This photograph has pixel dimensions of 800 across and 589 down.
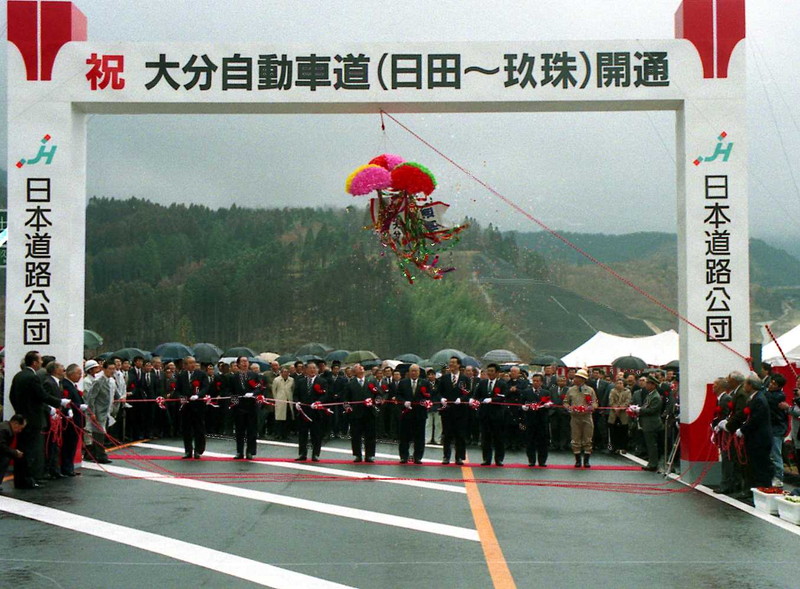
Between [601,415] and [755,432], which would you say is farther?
[601,415]

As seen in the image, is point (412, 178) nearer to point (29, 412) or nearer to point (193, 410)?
point (29, 412)

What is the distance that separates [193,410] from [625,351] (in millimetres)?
20220

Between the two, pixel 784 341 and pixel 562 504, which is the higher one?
pixel 784 341

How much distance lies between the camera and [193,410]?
17.1 m

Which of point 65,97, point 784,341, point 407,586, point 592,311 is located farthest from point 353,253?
point 407,586

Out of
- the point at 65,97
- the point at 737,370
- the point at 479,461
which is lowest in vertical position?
the point at 479,461

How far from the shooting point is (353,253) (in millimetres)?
91938

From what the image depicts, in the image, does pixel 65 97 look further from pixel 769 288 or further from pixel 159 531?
pixel 769 288

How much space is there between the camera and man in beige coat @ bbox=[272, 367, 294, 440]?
71.0ft

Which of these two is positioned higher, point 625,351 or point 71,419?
point 625,351

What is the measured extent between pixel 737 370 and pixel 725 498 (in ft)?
7.04

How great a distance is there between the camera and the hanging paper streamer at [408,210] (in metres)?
13.6

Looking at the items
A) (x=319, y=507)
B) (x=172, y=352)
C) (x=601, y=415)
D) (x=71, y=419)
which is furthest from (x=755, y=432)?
(x=172, y=352)

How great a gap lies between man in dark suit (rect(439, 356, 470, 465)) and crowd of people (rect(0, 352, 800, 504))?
0.02m
